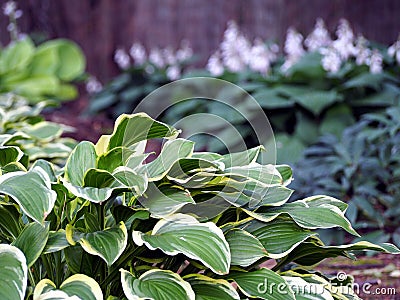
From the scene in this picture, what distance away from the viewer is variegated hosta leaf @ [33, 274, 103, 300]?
139 cm

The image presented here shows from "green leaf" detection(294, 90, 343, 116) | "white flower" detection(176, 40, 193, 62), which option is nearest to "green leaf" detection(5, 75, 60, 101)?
"white flower" detection(176, 40, 193, 62)

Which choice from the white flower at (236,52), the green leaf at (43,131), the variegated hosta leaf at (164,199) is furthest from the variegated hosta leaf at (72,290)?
the white flower at (236,52)

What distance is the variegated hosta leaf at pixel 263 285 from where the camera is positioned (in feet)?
5.02

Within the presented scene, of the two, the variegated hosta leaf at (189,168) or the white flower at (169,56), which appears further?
the white flower at (169,56)

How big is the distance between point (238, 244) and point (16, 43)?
5.09 metres

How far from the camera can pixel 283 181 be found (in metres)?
1.96

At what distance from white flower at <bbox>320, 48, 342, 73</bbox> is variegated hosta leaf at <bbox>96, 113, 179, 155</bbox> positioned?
3.38 metres

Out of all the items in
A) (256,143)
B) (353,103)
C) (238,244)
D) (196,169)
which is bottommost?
(256,143)

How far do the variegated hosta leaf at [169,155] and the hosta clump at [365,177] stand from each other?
1.39 metres

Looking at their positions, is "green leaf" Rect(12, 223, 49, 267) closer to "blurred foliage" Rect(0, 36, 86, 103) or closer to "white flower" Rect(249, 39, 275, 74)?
"blurred foliage" Rect(0, 36, 86, 103)

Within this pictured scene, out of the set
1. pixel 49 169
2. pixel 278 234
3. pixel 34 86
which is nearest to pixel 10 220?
pixel 49 169

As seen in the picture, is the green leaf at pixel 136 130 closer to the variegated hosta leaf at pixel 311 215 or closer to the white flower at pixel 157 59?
the variegated hosta leaf at pixel 311 215

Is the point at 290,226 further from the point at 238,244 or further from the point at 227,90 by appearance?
the point at 227,90

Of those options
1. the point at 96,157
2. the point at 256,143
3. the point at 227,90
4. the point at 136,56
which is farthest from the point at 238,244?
the point at 136,56
